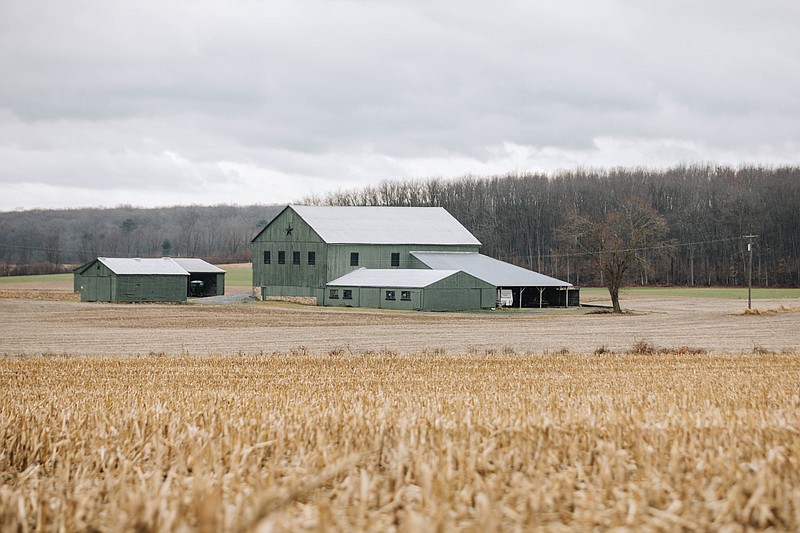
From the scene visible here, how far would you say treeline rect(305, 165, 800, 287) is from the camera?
132500 mm

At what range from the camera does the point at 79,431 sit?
7113 mm

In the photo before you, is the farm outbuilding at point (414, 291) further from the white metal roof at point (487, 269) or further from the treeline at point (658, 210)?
the treeline at point (658, 210)

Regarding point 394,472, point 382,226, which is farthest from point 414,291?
point 394,472

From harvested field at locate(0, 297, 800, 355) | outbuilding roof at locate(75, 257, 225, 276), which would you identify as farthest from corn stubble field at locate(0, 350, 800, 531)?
outbuilding roof at locate(75, 257, 225, 276)

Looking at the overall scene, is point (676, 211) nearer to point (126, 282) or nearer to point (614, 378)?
point (126, 282)

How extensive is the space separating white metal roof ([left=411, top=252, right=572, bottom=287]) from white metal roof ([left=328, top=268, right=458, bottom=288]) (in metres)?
2.91

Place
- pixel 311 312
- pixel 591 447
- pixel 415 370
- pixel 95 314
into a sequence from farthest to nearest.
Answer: pixel 311 312
pixel 95 314
pixel 415 370
pixel 591 447

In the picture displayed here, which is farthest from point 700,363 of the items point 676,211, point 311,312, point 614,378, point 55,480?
point 676,211

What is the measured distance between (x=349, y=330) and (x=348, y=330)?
0.21 ft

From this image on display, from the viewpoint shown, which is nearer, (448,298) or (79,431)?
(79,431)

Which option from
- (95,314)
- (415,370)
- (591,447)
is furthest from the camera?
(95,314)

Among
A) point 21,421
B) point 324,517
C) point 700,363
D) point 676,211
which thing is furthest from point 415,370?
point 676,211

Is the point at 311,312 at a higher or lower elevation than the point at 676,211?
lower

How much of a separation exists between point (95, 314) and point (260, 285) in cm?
2307
